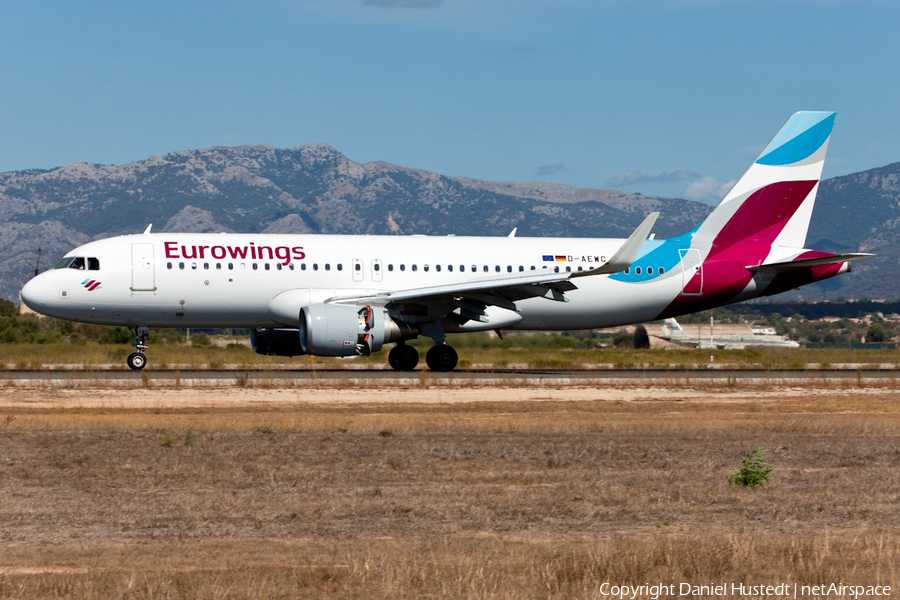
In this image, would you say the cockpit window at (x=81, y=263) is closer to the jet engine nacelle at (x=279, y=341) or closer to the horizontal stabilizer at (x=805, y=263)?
the jet engine nacelle at (x=279, y=341)

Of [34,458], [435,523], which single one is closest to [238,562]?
[435,523]

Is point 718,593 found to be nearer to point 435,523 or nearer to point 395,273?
point 435,523

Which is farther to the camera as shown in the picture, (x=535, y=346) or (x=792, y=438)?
(x=535, y=346)

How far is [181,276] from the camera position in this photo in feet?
84.2

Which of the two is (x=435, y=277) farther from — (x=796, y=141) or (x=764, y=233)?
(x=796, y=141)

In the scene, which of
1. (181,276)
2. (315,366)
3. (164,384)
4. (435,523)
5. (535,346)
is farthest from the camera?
(535,346)

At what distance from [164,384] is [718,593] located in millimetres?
17848

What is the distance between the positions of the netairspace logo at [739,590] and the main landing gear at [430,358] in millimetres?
19909

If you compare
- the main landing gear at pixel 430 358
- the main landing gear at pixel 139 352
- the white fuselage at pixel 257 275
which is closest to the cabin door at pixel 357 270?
the white fuselage at pixel 257 275

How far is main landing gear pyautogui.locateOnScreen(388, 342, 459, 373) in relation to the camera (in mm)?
27094

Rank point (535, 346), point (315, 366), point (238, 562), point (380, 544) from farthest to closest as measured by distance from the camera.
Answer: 1. point (535, 346)
2. point (315, 366)
3. point (380, 544)
4. point (238, 562)

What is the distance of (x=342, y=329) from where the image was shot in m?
24.0

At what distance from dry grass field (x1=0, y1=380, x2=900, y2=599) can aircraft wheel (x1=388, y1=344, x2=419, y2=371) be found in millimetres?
8391

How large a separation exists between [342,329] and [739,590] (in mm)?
17659
